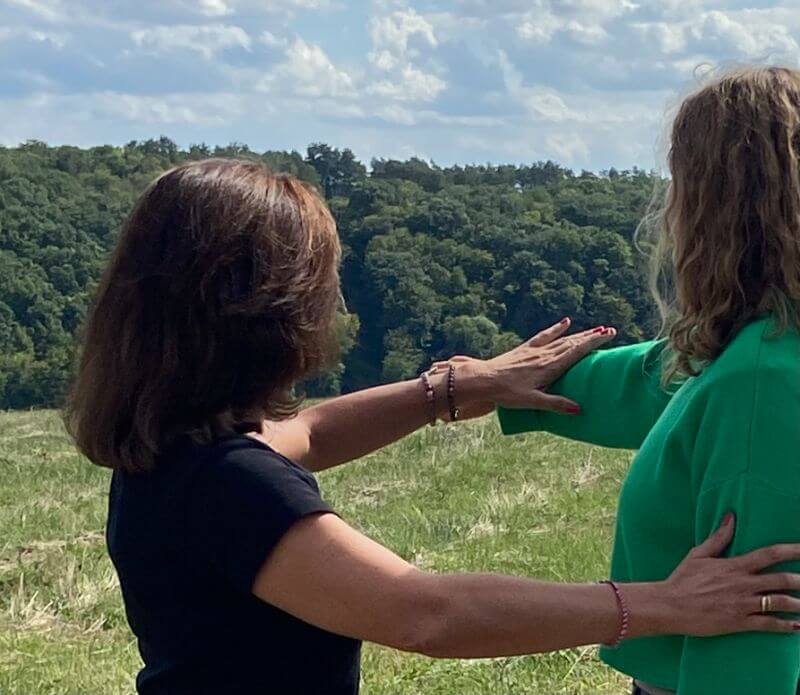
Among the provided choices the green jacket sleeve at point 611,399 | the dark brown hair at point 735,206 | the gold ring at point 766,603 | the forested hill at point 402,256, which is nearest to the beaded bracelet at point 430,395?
the green jacket sleeve at point 611,399

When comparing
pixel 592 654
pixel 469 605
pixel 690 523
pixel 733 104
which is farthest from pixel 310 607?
pixel 592 654

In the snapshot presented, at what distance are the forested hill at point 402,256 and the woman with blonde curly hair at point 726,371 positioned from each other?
24002 millimetres

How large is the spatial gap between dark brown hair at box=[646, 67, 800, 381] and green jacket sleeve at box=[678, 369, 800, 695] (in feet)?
0.46

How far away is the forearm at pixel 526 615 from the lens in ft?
5.93

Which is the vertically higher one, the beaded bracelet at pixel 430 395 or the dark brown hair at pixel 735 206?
the dark brown hair at pixel 735 206

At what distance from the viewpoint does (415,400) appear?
303 cm

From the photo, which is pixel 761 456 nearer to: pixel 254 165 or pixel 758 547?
pixel 758 547

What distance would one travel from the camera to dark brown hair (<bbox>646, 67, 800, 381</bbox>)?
1.91m

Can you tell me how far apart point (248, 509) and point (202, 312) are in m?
0.32

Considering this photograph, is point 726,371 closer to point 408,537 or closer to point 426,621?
point 426,621

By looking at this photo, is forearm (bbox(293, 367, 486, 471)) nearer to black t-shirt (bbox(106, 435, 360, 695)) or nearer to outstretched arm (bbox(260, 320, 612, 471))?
outstretched arm (bbox(260, 320, 612, 471))

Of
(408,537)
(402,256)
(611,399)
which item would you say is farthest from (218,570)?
(402,256)

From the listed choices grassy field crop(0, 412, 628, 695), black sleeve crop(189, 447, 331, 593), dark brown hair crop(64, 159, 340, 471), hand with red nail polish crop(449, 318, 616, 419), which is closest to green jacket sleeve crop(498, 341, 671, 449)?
hand with red nail polish crop(449, 318, 616, 419)

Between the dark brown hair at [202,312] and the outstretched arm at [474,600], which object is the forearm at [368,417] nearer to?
the dark brown hair at [202,312]
